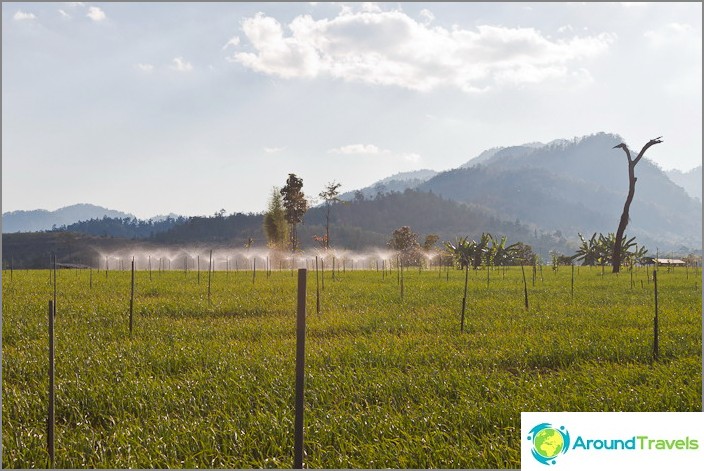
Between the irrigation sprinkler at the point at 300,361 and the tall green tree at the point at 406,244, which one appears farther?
the tall green tree at the point at 406,244

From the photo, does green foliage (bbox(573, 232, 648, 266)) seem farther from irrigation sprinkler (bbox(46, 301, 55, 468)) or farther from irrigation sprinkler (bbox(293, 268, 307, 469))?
irrigation sprinkler (bbox(46, 301, 55, 468))

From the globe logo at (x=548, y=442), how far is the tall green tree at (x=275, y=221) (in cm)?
6962

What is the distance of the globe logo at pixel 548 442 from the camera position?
5480mm

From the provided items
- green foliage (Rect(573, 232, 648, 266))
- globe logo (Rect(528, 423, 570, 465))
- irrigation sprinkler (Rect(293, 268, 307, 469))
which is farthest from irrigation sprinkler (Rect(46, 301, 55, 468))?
green foliage (Rect(573, 232, 648, 266))

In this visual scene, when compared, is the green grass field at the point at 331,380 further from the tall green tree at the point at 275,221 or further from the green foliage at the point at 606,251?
the tall green tree at the point at 275,221

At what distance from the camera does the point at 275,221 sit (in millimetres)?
74250

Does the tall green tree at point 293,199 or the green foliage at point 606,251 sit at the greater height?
the tall green tree at point 293,199

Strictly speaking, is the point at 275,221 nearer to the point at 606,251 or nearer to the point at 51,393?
the point at 606,251

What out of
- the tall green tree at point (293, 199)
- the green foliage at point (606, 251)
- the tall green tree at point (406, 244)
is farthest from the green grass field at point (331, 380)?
the tall green tree at point (406, 244)

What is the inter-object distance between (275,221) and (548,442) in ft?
229

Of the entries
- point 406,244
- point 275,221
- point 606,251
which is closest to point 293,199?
point 275,221

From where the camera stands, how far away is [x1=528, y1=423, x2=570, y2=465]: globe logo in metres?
5.48

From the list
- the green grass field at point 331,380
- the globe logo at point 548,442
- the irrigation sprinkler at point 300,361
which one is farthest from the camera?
the green grass field at point 331,380

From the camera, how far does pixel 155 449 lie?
648 cm
